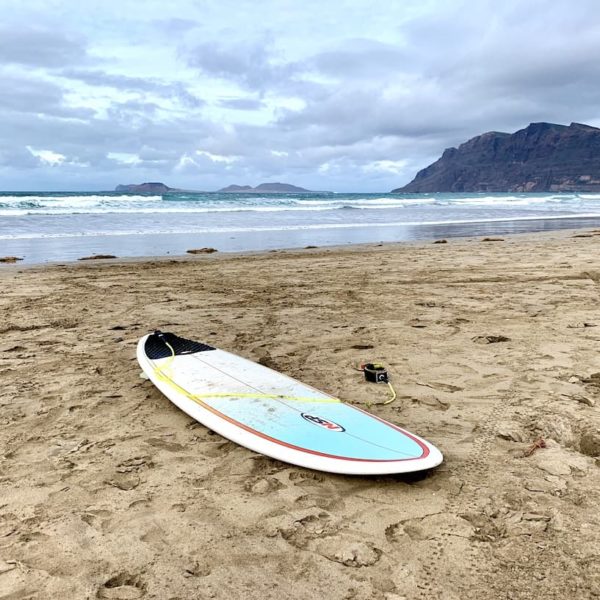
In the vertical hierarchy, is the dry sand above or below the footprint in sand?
above

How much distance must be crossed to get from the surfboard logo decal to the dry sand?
14.0 inches

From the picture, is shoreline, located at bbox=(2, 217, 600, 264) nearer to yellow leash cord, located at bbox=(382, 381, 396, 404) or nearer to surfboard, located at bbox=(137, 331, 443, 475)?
surfboard, located at bbox=(137, 331, 443, 475)

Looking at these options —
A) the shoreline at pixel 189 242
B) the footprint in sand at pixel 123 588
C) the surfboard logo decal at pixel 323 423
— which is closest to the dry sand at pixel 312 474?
the footprint in sand at pixel 123 588

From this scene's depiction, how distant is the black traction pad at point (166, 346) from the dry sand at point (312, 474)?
0.82ft

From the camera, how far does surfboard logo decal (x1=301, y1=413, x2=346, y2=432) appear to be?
285 centimetres

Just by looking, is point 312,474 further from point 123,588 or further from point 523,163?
point 523,163

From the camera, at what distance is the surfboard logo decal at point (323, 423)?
2.85 m

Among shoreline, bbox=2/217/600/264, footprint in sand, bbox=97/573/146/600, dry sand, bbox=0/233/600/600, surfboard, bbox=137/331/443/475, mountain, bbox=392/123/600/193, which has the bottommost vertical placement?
footprint in sand, bbox=97/573/146/600

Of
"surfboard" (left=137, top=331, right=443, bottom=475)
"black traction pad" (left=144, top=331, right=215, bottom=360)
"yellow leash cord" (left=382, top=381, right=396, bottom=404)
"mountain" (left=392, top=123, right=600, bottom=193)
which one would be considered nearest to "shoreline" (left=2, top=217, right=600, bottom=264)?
"black traction pad" (left=144, top=331, right=215, bottom=360)

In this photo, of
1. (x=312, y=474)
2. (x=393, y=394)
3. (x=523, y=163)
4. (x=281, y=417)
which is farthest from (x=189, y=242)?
(x=523, y=163)

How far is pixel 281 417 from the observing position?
3.03 meters

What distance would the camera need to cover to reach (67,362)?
4.38m

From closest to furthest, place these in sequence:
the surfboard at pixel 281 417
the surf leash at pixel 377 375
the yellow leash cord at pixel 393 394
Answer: the surfboard at pixel 281 417
the yellow leash cord at pixel 393 394
the surf leash at pixel 377 375

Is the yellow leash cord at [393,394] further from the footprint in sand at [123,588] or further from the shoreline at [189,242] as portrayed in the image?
the shoreline at [189,242]
